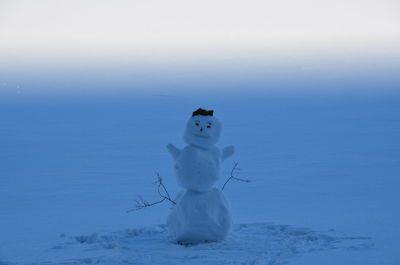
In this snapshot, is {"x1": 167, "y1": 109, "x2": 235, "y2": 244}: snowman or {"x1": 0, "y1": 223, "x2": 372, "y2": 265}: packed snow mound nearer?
{"x1": 0, "y1": 223, "x2": 372, "y2": 265}: packed snow mound

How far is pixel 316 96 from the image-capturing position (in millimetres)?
22766

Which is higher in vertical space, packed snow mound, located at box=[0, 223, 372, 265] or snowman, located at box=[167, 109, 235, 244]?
snowman, located at box=[167, 109, 235, 244]

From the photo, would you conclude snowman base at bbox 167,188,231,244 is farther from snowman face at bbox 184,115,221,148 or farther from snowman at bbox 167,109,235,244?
snowman face at bbox 184,115,221,148

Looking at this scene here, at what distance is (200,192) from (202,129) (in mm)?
590

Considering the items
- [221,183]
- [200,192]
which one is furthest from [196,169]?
[221,183]

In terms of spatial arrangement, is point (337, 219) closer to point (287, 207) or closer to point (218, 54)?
point (287, 207)

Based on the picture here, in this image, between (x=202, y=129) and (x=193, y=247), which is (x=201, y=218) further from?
(x=202, y=129)

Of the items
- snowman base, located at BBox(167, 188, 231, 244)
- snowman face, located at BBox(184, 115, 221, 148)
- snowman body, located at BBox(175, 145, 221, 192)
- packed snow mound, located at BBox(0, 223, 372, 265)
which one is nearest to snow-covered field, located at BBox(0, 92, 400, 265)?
packed snow mound, located at BBox(0, 223, 372, 265)

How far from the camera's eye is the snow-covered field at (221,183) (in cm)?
743

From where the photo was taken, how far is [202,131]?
24.7ft

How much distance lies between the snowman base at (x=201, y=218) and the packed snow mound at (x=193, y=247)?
0.09 m

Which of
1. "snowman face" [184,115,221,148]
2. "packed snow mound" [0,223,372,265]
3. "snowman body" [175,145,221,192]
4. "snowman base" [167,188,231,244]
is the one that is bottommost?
"packed snow mound" [0,223,372,265]

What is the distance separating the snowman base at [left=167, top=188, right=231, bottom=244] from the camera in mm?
7477

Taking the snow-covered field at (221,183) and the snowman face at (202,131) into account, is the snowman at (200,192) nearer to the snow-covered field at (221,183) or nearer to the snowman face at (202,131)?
the snowman face at (202,131)
